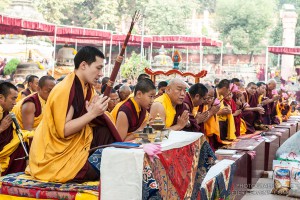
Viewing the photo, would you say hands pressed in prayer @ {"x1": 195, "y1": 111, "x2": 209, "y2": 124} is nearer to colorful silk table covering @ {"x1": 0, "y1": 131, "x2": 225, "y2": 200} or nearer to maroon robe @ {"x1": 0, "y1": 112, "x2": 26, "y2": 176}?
colorful silk table covering @ {"x1": 0, "y1": 131, "x2": 225, "y2": 200}

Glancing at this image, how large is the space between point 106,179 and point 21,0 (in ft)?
78.1

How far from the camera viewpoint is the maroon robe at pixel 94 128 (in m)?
3.66

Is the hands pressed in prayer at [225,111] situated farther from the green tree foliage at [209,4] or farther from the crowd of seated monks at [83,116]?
the green tree foliage at [209,4]

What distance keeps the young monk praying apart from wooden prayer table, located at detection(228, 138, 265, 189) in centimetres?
157

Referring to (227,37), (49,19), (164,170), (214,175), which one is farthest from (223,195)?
(227,37)

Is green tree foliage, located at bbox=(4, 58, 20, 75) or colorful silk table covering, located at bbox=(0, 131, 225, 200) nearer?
colorful silk table covering, located at bbox=(0, 131, 225, 200)

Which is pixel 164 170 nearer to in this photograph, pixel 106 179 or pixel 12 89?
pixel 106 179

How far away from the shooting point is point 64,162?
144 inches

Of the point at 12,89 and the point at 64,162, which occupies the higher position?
the point at 12,89

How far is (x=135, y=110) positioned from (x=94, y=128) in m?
1.55

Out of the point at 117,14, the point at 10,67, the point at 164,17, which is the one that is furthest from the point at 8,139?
the point at 117,14

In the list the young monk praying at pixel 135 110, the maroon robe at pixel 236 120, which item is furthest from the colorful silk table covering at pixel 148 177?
the maroon robe at pixel 236 120

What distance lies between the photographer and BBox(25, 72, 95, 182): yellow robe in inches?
143

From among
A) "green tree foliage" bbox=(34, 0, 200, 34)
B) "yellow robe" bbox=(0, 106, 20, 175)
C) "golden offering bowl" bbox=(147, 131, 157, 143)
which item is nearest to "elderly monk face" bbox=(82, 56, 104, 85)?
"golden offering bowl" bbox=(147, 131, 157, 143)
